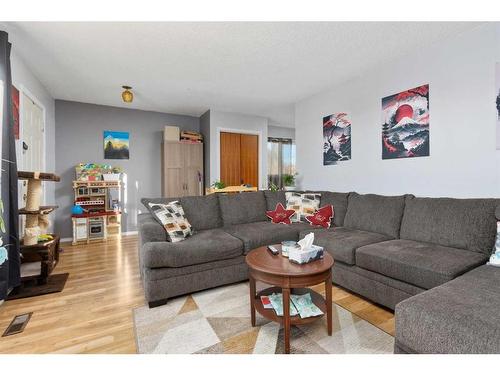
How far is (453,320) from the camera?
1086 millimetres

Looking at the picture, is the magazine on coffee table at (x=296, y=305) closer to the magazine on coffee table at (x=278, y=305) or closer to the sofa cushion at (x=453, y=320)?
the magazine on coffee table at (x=278, y=305)

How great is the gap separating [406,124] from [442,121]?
13.6 inches

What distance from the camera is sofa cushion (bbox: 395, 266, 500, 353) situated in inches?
39.7

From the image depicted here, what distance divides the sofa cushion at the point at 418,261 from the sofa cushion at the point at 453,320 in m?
0.25

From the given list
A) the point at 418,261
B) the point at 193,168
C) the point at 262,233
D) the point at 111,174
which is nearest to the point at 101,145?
the point at 111,174

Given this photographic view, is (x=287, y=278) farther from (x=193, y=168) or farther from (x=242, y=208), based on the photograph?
(x=193, y=168)

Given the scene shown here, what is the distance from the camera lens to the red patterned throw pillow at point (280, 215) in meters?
3.20

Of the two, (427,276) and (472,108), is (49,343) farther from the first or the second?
(472,108)

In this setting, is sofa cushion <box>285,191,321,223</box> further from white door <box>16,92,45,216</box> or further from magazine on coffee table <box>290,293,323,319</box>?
white door <box>16,92,45,216</box>

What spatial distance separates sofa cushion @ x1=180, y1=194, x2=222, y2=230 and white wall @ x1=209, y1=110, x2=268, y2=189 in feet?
6.49

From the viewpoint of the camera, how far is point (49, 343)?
1578 mm

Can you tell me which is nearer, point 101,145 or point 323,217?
point 323,217

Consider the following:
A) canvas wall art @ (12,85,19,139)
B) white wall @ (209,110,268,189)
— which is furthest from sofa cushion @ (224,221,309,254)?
canvas wall art @ (12,85,19,139)

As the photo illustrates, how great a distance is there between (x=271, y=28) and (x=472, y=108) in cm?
198
